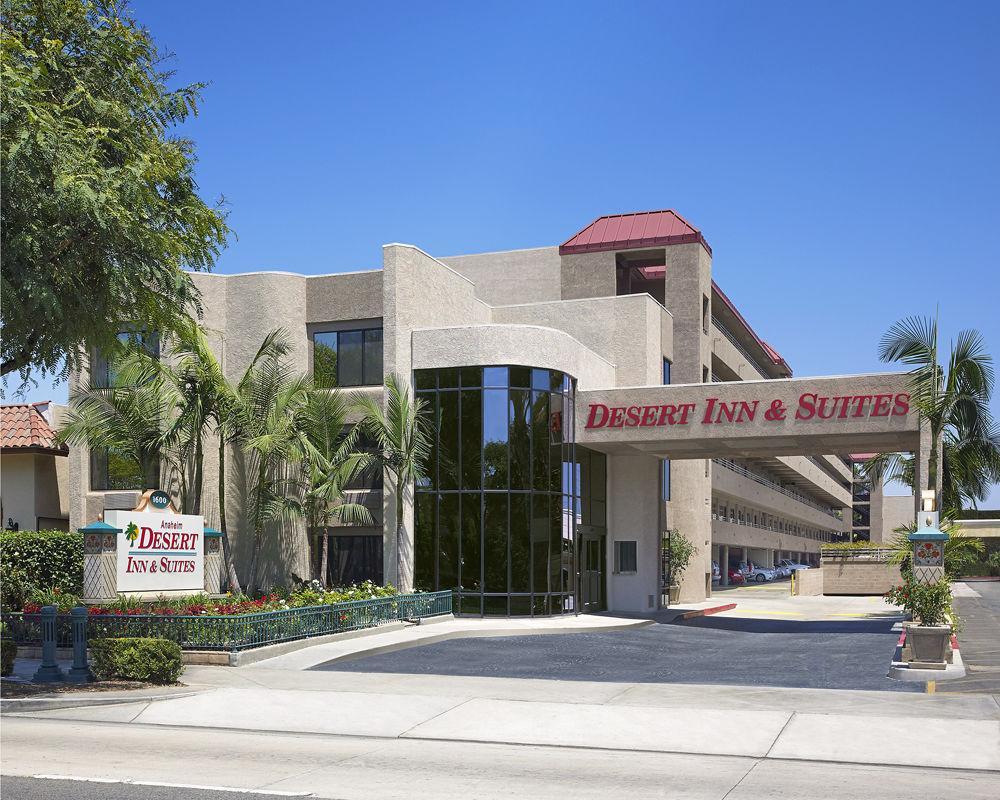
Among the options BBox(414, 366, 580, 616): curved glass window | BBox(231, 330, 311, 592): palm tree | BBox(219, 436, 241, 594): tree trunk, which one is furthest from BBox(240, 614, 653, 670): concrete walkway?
BBox(231, 330, 311, 592): palm tree

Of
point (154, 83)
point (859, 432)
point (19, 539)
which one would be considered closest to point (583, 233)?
point (859, 432)

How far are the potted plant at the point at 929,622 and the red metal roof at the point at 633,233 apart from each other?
78.0 feet

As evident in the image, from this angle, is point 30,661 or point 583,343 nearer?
point 30,661

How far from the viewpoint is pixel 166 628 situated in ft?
67.8

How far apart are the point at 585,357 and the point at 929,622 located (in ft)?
52.8

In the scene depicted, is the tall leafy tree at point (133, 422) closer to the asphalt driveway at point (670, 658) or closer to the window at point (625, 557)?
the asphalt driveway at point (670, 658)

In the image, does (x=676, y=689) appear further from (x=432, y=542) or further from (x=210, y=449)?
(x=210, y=449)

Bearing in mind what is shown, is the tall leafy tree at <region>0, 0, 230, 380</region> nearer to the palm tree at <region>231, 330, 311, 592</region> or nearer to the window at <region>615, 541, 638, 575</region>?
the palm tree at <region>231, 330, 311, 592</region>

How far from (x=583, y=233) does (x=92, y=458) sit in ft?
65.4

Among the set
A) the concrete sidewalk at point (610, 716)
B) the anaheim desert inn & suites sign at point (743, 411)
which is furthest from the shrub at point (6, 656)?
the anaheim desert inn & suites sign at point (743, 411)

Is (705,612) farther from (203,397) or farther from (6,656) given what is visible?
(6,656)

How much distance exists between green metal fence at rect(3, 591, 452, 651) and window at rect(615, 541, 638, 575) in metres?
13.1

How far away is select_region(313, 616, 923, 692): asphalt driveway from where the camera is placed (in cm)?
1958

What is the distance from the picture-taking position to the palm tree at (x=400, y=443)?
1207 inches
